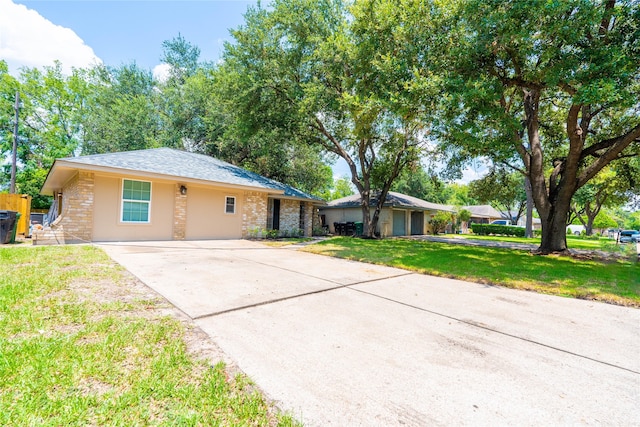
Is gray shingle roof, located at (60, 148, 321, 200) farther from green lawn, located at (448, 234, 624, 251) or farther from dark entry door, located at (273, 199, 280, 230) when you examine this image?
green lawn, located at (448, 234, 624, 251)

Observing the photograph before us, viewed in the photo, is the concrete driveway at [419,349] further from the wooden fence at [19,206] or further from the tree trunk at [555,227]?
the wooden fence at [19,206]

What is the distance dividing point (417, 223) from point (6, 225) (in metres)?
24.4

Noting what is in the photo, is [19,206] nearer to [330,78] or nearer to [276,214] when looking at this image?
[276,214]

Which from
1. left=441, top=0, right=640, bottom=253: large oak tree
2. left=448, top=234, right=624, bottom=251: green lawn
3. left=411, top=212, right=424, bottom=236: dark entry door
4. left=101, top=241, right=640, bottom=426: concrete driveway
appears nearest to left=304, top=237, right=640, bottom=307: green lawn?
left=101, top=241, right=640, bottom=426: concrete driveway

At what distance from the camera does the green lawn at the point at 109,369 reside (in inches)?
66.0

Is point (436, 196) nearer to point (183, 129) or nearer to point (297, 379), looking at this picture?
point (183, 129)

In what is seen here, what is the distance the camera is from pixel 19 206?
1188 cm

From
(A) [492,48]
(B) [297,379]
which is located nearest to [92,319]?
(B) [297,379]

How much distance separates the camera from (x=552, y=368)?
248 cm

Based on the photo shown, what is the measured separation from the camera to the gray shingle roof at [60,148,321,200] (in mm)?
9727

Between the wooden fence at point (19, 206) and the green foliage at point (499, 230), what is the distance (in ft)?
106

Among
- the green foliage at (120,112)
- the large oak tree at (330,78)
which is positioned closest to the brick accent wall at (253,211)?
the large oak tree at (330,78)

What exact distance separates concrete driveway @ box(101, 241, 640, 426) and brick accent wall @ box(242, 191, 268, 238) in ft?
26.9

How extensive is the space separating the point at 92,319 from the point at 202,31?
14235mm
